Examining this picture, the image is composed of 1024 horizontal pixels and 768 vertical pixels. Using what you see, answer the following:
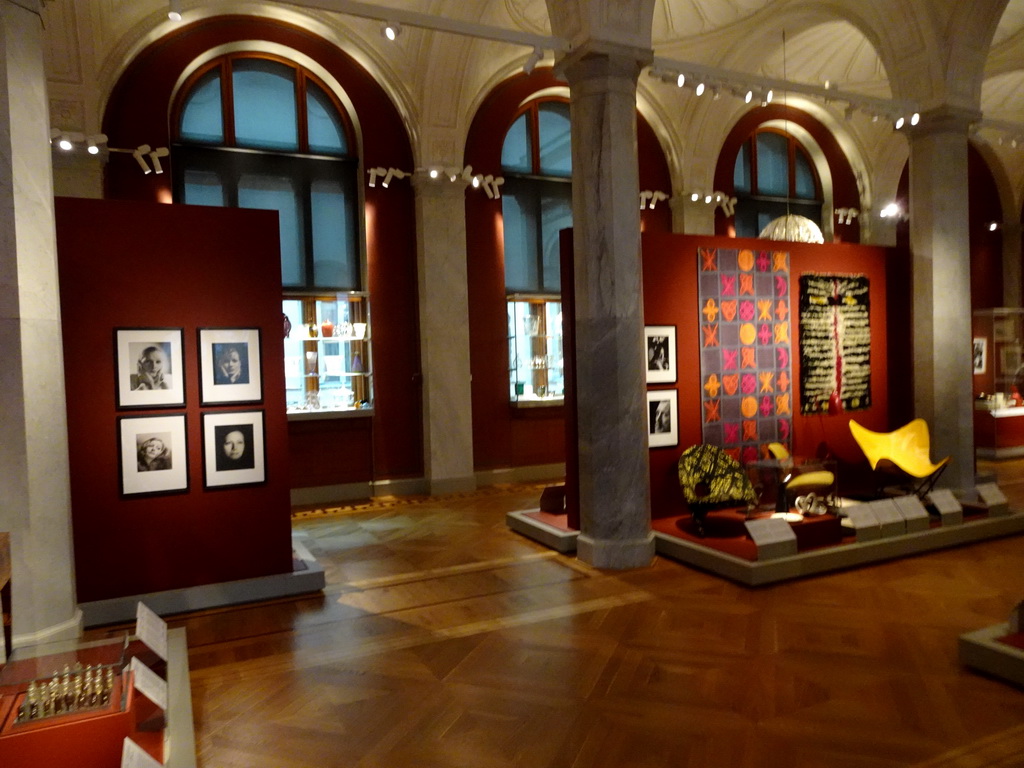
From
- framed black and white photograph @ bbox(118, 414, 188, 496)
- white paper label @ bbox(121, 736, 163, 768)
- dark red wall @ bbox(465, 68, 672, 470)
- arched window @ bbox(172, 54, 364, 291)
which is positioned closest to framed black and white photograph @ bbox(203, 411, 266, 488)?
framed black and white photograph @ bbox(118, 414, 188, 496)

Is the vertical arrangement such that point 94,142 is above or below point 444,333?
above

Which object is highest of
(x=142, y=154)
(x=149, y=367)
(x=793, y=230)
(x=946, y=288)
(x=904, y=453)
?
(x=142, y=154)

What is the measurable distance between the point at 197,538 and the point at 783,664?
13.6 feet

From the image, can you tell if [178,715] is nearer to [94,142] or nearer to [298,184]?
[94,142]

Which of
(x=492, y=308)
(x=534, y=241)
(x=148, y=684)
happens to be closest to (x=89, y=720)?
(x=148, y=684)

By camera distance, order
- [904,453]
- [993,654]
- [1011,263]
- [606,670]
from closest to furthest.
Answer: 1. [993,654]
2. [606,670]
3. [904,453]
4. [1011,263]

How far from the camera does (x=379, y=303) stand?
33.4 feet

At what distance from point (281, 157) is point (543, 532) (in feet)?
20.2

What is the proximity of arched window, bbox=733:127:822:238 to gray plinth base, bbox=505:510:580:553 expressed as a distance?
7.93 metres

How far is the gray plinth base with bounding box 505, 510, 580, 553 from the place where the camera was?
675 cm

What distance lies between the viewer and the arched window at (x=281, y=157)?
947cm

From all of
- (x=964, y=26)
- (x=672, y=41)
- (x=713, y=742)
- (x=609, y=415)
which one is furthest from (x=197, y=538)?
(x=672, y=41)

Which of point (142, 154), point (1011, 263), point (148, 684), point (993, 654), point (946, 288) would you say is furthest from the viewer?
point (1011, 263)

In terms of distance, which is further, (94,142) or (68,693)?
(94,142)
